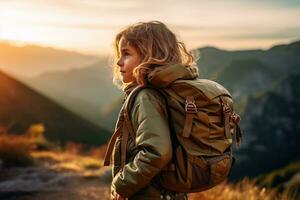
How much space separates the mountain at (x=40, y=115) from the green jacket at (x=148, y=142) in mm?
44760

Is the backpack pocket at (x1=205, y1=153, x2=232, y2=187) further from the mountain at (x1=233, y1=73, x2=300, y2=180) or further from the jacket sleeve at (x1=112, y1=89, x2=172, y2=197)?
the mountain at (x1=233, y1=73, x2=300, y2=180)

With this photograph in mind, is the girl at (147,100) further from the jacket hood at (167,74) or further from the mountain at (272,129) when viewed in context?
the mountain at (272,129)

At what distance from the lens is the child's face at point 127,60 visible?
260 cm

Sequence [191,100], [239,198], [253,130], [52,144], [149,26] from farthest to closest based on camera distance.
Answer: [253,130], [52,144], [239,198], [149,26], [191,100]

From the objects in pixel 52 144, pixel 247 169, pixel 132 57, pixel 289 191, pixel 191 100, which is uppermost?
pixel 132 57

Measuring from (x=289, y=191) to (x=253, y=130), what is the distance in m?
175

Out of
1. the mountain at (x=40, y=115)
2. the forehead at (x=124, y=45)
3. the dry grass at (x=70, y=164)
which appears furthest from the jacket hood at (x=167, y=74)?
the mountain at (x=40, y=115)

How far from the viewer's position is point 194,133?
240 cm

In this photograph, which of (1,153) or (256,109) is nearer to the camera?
(1,153)

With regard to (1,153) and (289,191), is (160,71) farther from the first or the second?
(1,153)

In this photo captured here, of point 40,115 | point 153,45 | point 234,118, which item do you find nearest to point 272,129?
point 40,115

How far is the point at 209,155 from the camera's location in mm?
2438

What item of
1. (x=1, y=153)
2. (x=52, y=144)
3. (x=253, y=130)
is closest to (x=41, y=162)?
(x=1, y=153)

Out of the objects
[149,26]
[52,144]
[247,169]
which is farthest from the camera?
[247,169]
